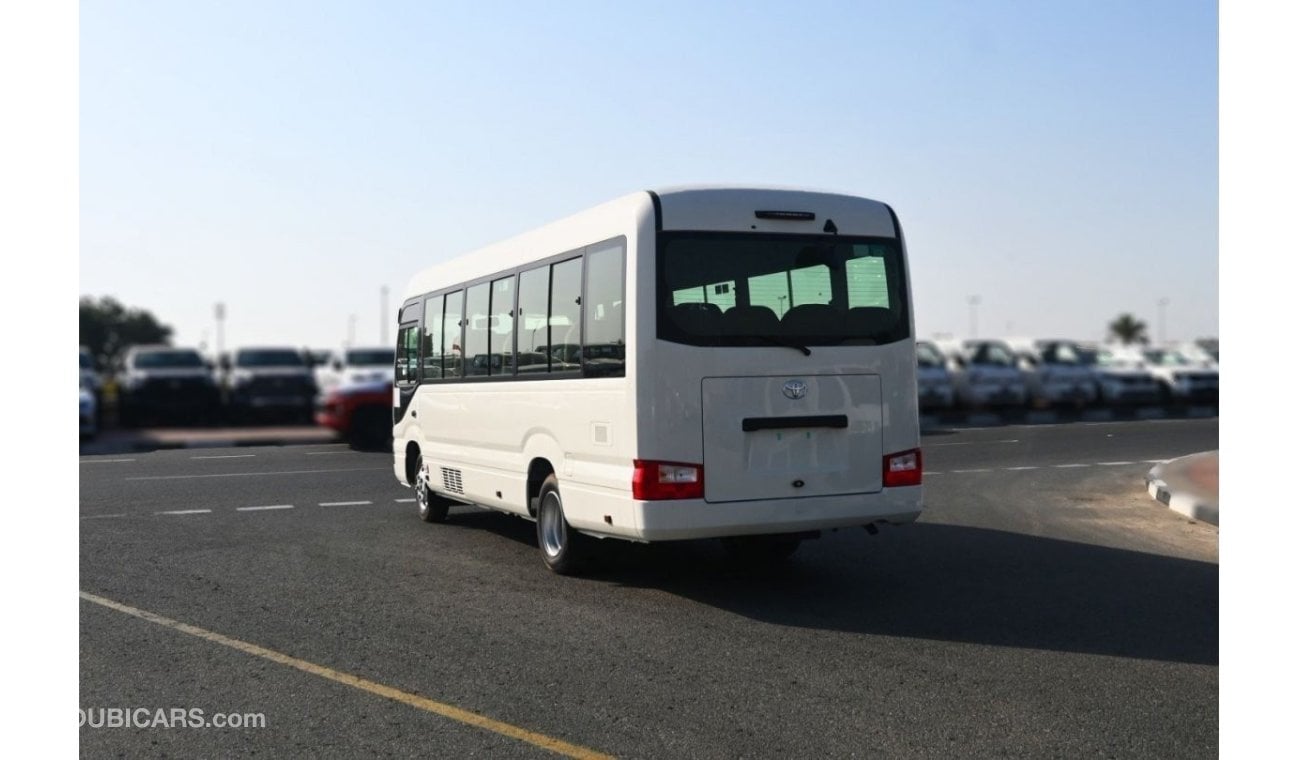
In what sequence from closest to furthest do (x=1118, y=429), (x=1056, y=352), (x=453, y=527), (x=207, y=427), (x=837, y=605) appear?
(x=837, y=605), (x=453, y=527), (x=1118, y=429), (x=207, y=427), (x=1056, y=352)

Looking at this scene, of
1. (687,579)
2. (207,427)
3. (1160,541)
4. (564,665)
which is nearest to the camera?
(564,665)

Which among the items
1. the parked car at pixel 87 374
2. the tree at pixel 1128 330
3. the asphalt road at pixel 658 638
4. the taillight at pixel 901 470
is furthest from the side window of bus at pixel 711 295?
the tree at pixel 1128 330

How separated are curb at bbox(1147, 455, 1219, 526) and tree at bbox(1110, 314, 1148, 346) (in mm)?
111272

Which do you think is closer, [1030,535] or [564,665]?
[564,665]

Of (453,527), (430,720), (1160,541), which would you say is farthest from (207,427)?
(430,720)

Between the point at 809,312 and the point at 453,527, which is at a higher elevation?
the point at 809,312

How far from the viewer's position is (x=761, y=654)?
23.6ft

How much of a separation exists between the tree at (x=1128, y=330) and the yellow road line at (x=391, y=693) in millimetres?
122131

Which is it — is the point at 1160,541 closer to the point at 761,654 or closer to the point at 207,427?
the point at 761,654

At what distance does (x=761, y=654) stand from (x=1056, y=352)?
31.0 meters

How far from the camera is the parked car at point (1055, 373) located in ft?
115

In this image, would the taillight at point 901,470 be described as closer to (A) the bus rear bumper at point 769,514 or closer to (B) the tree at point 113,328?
(A) the bus rear bumper at point 769,514

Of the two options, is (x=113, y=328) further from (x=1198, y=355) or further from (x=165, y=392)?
(x=1198, y=355)

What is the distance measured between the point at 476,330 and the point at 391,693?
597 cm
